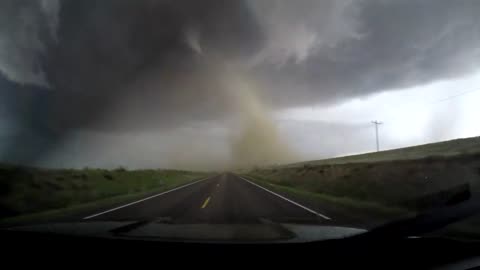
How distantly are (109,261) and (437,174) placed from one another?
21.1 metres

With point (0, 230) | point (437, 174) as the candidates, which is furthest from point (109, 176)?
point (0, 230)

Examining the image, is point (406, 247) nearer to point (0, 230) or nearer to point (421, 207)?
point (0, 230)

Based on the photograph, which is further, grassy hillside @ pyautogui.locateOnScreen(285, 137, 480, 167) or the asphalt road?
grassy hillside @ pyautogui.locateOnScreen(285, 137, 480, 167)

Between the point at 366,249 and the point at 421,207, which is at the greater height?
the point at 366,249

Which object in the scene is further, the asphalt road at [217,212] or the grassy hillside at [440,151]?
the grassy hillside at [440,151]

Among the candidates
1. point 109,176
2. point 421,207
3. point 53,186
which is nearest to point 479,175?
point 421,207

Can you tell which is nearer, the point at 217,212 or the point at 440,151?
the point at 217,212

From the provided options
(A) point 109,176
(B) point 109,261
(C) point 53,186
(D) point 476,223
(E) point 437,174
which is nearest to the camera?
(B) point 109,261

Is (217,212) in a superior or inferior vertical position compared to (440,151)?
inferior

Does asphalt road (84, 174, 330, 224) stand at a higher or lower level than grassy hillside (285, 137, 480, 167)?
lower

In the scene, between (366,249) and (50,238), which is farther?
(50,238)

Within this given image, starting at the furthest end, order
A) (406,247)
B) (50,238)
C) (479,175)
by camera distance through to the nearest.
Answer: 1. (479,175)
2. (50,238)
3. (406,247)

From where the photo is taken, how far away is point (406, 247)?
3477 millimetres

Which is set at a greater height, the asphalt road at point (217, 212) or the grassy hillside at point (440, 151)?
the grassy hillside at point (440, 151)
